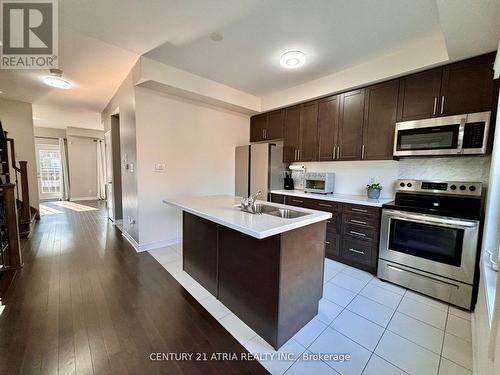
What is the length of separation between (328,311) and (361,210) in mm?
1313

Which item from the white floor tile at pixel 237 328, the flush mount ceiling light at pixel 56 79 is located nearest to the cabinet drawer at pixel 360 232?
the white floor tile at pixel 237 328

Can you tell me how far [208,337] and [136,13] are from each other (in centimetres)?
294

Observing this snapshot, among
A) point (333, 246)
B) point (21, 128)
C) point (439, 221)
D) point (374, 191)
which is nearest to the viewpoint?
point (439, 221)

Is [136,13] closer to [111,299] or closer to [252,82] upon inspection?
[252,82]

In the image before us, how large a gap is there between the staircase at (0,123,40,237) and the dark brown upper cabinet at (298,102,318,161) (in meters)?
5.10

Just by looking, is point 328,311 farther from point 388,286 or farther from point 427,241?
point 427,241

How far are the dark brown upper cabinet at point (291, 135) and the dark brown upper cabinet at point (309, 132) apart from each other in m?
0.09

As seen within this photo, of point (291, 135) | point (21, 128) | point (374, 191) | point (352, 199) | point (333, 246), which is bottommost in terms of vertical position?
point (333, 246)

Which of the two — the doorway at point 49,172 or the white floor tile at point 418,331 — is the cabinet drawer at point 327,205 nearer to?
the white floor tile at point 418,331

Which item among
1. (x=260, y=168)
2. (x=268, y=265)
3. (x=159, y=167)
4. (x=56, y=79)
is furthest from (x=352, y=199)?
(x=56, y=79)

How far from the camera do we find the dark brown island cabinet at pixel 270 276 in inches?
59.1

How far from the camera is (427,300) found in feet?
6.93

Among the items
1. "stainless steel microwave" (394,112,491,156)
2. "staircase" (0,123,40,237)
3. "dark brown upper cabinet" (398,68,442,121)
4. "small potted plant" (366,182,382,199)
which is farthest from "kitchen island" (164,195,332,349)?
"staircase" (0,123,40,237)

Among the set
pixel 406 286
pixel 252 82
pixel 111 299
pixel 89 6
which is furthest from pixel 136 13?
pixel 406 286
